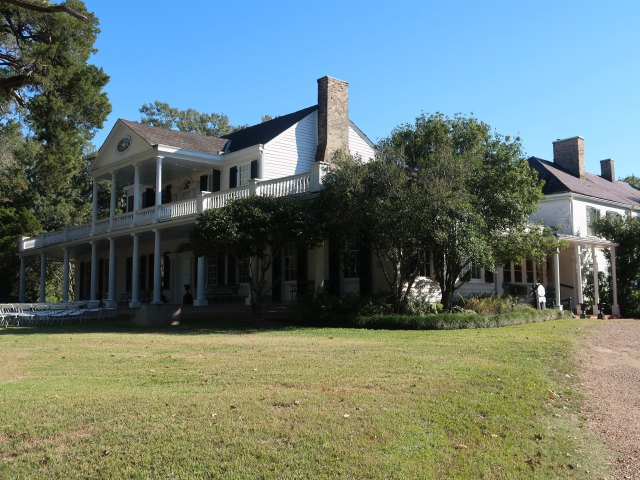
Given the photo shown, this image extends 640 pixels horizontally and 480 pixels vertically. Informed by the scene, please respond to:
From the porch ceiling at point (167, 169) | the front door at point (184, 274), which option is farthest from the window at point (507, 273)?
the front door at point (184, 274)

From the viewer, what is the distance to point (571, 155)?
1304 inches

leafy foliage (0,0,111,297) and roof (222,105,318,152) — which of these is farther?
roof (222,105,318,152)

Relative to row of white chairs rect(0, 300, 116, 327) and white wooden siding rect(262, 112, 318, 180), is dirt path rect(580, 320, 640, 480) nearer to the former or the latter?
white wooden siding rect(262, 112, 318, 180)

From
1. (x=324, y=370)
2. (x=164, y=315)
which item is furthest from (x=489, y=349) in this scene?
(x=164, y=315)

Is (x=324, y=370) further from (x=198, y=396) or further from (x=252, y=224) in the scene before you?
(x=252, y=224)

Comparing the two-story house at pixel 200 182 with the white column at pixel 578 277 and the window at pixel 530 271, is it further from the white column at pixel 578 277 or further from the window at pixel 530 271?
the white column at pixel 578 277

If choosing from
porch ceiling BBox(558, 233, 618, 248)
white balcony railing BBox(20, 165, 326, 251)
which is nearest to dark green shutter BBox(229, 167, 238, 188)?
white balcony railing BBox(20, 165, 326, 251)

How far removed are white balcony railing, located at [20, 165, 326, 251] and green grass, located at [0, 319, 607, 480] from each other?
973cm

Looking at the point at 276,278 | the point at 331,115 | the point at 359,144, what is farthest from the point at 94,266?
the point at 359,144

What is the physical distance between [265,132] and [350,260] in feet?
34.0

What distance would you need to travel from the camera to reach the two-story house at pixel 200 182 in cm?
2258

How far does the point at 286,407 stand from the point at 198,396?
48.9 inches

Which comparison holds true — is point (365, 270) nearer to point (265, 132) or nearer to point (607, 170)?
point (265, 132)

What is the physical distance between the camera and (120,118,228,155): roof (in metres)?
26.3
